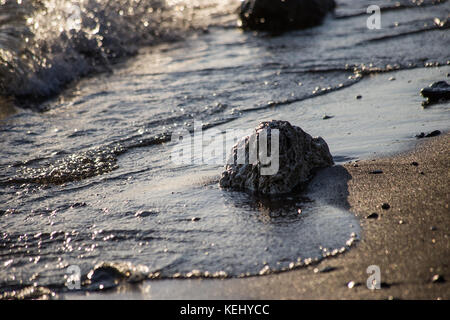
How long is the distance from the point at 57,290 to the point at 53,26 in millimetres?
7442

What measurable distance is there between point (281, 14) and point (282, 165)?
7.49 meters

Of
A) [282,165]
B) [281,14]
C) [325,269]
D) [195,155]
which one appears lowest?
[325,269]

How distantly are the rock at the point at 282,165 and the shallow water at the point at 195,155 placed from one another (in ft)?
0.35

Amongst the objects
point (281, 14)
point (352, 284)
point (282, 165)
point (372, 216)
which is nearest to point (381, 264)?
point (352, 284)

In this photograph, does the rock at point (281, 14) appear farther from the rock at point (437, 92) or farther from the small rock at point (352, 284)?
the small rock at point (352, 284)

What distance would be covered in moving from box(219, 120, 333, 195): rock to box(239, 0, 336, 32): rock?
6812 millimetres

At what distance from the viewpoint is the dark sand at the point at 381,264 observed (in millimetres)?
2410

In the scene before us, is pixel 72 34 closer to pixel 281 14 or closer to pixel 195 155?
pixel 281 14

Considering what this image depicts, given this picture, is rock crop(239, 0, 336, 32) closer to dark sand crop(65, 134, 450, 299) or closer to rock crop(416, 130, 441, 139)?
rock crop(416, 130, 441, 139)

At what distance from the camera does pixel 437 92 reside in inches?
195

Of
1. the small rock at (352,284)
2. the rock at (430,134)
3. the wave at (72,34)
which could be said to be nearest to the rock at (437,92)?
the rock at (430,134)

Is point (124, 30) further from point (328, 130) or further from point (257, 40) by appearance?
point (328, 130)

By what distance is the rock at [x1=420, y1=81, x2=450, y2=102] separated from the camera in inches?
194
